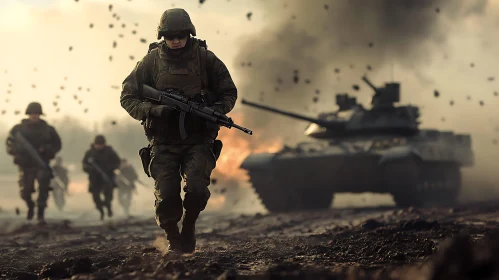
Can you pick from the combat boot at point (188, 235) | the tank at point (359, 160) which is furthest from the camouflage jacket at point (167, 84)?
the tank at point (359, 160)

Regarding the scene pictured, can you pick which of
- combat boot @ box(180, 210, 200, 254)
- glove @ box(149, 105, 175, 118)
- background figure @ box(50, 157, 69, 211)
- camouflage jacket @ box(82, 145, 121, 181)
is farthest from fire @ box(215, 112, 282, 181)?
glove @ box(149, 105, 175, 118)

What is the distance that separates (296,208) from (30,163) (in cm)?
763

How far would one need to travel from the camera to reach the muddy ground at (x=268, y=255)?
386cm

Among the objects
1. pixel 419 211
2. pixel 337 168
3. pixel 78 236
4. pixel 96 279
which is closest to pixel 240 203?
pixel 337 168

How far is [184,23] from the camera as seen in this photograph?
7098 millimetres

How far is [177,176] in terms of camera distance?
723 cm

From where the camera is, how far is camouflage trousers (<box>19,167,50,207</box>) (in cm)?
1506

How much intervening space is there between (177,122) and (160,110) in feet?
0.97

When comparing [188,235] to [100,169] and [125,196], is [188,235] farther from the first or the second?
[125,196]

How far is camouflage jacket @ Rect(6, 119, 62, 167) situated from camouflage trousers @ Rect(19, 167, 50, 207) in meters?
0.16

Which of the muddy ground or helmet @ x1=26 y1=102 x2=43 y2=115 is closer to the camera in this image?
the muddy ground

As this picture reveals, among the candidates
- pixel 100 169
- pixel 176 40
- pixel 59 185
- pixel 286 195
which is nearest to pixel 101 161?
pixel 100 169

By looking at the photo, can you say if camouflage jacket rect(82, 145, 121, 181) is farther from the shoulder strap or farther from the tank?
the shoulder strap

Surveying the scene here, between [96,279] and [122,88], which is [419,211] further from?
[96,279]
